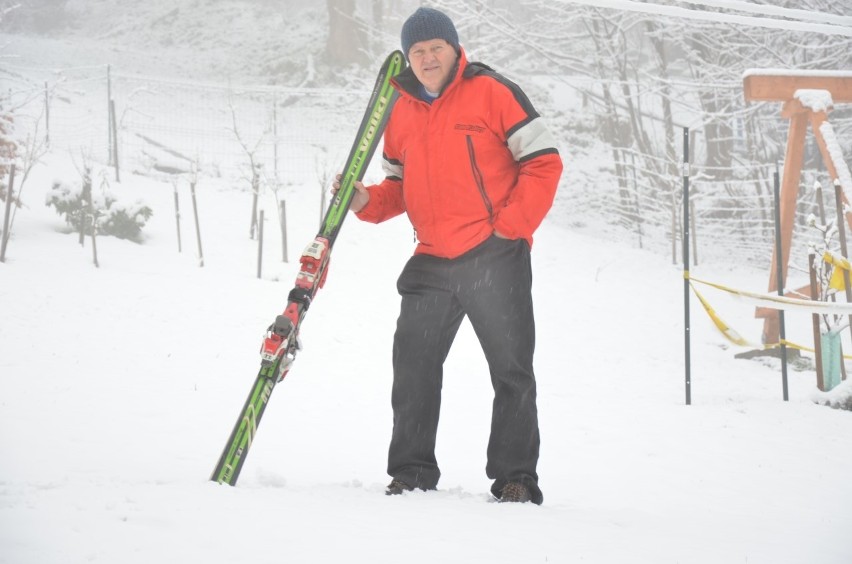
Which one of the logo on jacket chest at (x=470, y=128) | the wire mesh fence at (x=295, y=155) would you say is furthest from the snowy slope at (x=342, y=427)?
the wire mesh fence at (x=295, y=155)

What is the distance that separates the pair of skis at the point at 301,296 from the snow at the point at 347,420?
5.5 inches

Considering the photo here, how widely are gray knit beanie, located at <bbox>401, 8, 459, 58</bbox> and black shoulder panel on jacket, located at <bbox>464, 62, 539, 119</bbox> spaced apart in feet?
0.35

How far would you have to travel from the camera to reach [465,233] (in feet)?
7.83

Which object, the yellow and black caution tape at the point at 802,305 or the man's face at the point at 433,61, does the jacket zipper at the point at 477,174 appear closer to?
the man's face at the point at 433,61

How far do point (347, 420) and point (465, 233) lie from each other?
211 centimetres

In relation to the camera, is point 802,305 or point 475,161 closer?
point 475,161

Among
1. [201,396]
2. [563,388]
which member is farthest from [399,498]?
[563,388]

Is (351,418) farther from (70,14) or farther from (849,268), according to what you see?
(70,14)

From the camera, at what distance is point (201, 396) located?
4.39 meters

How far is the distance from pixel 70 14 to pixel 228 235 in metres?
11.9

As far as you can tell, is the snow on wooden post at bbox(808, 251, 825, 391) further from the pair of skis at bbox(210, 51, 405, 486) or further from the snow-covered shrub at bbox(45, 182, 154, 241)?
the snow-covered shrub at bbox(45, 182, 154, 241)

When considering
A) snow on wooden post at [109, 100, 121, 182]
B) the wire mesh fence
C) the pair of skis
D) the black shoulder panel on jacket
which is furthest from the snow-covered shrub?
the black shoulder panel on jacket

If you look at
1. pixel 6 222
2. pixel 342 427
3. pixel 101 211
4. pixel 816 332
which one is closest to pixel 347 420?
pixel 342 427

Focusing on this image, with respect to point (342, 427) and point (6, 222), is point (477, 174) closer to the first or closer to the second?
point (342, 427)
